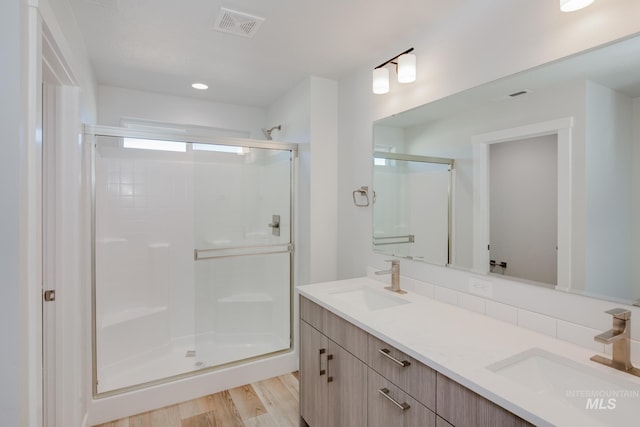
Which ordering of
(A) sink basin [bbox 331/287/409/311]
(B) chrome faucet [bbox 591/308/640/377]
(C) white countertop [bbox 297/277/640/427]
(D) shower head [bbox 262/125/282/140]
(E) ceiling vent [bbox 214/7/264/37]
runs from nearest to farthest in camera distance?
(C) white countertop [bbox 297/277/640/427]
(B) chrome faucet [bbox 591/308/640/377]
(E) ceiling vent [bbox 214/7/264/37]
(A) sink basin [bbox 331/287/409/311]
(D) shower head [bbox 262/125/282/140]

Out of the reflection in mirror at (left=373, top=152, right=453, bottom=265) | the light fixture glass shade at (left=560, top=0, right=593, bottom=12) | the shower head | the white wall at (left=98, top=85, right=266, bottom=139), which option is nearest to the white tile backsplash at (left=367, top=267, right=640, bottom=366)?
the reflection in mirror at (left=373, top=152, right=453, bottom=265)

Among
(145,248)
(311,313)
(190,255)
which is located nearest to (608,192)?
(311,313)

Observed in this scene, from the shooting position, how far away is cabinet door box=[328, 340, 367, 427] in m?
1.42

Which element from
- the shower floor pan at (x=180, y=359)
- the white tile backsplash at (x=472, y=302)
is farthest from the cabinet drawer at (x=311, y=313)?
the shower floor pan at (x=180, y=359)

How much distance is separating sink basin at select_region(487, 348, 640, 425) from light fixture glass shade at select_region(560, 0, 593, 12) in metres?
1.22

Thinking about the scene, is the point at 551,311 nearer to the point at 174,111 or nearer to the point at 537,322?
the point at 537,322

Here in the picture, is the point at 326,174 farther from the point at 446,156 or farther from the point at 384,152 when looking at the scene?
the point at 446,156

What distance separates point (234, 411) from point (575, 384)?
1975mm

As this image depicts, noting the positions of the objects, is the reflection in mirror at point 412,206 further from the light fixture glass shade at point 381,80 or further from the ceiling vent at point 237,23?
the ceiling vent at point 237,23

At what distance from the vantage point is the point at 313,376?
5.91 feet

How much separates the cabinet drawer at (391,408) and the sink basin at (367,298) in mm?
541

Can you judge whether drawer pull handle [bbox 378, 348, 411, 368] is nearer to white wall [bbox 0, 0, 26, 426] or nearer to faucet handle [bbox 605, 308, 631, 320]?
faucet handle [bbox 605, 308, 631, 320]

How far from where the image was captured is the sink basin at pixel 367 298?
1867 millimetres

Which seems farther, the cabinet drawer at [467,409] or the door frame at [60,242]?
the door frame at [60,242]
